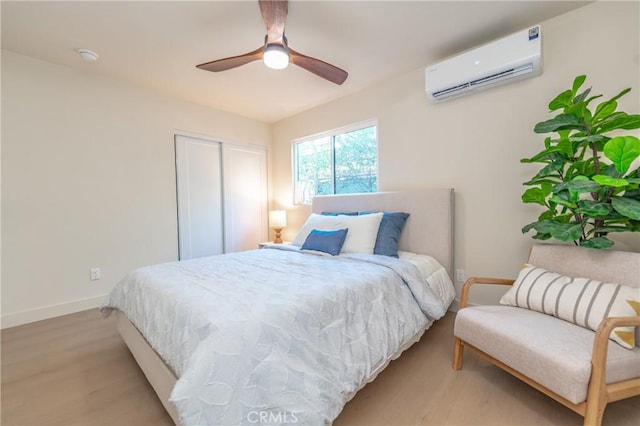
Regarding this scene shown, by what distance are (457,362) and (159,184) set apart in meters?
3.58

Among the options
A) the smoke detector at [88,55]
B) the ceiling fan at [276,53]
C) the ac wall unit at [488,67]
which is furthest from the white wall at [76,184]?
the ac wall unit at [488,67]

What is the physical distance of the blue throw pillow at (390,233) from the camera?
242 centimetres

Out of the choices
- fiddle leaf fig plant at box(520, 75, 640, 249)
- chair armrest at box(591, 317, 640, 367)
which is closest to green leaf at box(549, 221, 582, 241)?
fiddle leaf fig plant at box(520, 75, 640, 249)

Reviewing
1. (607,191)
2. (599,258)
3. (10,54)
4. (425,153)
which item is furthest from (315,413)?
(10,54)

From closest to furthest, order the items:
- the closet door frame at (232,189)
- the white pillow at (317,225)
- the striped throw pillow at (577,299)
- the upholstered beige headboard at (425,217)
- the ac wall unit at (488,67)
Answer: the striped throw pillow at (577,299) → the ac wall unit at (488,67) → the upholstered beige headboard at (425,217) → the white pillow at (317,225) → the closet door frame at (232,189)

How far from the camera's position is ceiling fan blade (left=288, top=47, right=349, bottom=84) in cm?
194

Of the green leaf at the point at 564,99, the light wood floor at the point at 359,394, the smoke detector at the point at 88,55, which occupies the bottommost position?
the light wood floor at the point at 359,394

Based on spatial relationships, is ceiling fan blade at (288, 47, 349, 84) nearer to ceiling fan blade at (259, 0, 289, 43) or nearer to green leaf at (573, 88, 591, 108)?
ceiling fan blade at (259, 0, 289, 43)

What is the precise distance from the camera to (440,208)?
8.29 feet

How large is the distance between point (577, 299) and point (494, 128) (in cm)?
152

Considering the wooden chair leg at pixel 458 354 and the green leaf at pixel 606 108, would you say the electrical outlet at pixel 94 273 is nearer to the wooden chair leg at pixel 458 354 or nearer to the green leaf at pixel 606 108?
the wooden chair leg at pixel 458 354

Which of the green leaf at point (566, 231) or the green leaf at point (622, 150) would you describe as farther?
the green leaf at point (566, 231)

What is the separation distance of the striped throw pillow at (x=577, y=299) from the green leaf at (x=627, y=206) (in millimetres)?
379

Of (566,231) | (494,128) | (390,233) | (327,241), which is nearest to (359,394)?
(327,241)
